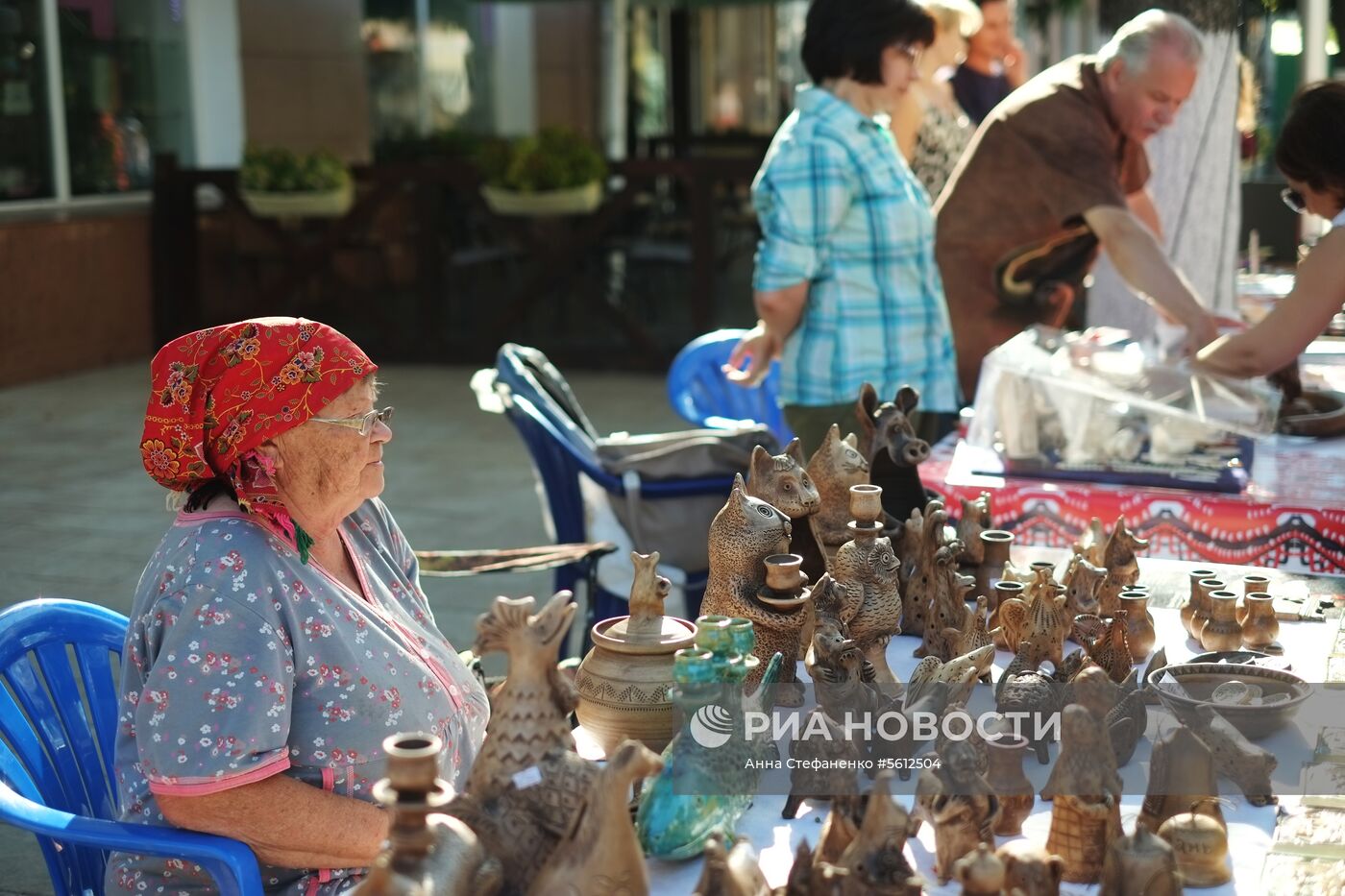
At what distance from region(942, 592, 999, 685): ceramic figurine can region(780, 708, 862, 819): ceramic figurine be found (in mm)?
406

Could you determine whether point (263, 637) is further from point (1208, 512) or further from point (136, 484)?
point (136, 484)

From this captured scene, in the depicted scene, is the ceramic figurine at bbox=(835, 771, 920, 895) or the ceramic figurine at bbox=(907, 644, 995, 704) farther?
the ceramic figurine at bbox=(907, 644, 995, 704)

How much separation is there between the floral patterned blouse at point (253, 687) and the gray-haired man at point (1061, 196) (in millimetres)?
2509

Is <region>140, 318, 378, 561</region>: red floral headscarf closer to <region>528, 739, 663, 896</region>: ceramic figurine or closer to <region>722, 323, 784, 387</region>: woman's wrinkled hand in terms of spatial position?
<region>528, 739, 663, 896</region>: ceramic figurine

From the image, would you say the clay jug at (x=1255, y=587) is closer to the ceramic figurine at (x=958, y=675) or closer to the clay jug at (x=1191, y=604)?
the clay jug at (x=1191, y=604)

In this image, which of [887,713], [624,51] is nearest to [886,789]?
[887,713]

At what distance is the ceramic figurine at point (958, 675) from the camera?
1816 mm

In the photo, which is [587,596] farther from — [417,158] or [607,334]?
[417,158]

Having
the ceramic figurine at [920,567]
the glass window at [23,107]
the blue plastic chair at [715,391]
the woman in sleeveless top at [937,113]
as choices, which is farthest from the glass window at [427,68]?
the ceramic figurine at [920,567]

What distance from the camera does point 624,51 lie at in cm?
1722

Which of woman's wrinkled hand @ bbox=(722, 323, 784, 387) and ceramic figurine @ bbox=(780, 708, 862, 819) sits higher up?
woman's wrinkled hand @ bbox=(722, 323, 784, 387)

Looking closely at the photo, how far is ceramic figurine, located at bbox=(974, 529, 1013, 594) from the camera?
2.56 m

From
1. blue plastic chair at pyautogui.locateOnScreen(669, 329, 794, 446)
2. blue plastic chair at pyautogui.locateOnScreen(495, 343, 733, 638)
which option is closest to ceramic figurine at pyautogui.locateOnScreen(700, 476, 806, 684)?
blue plastic chair at pyautogui.locateOnScreen(495, 343, 733, 638)

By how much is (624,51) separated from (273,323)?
15.9m
